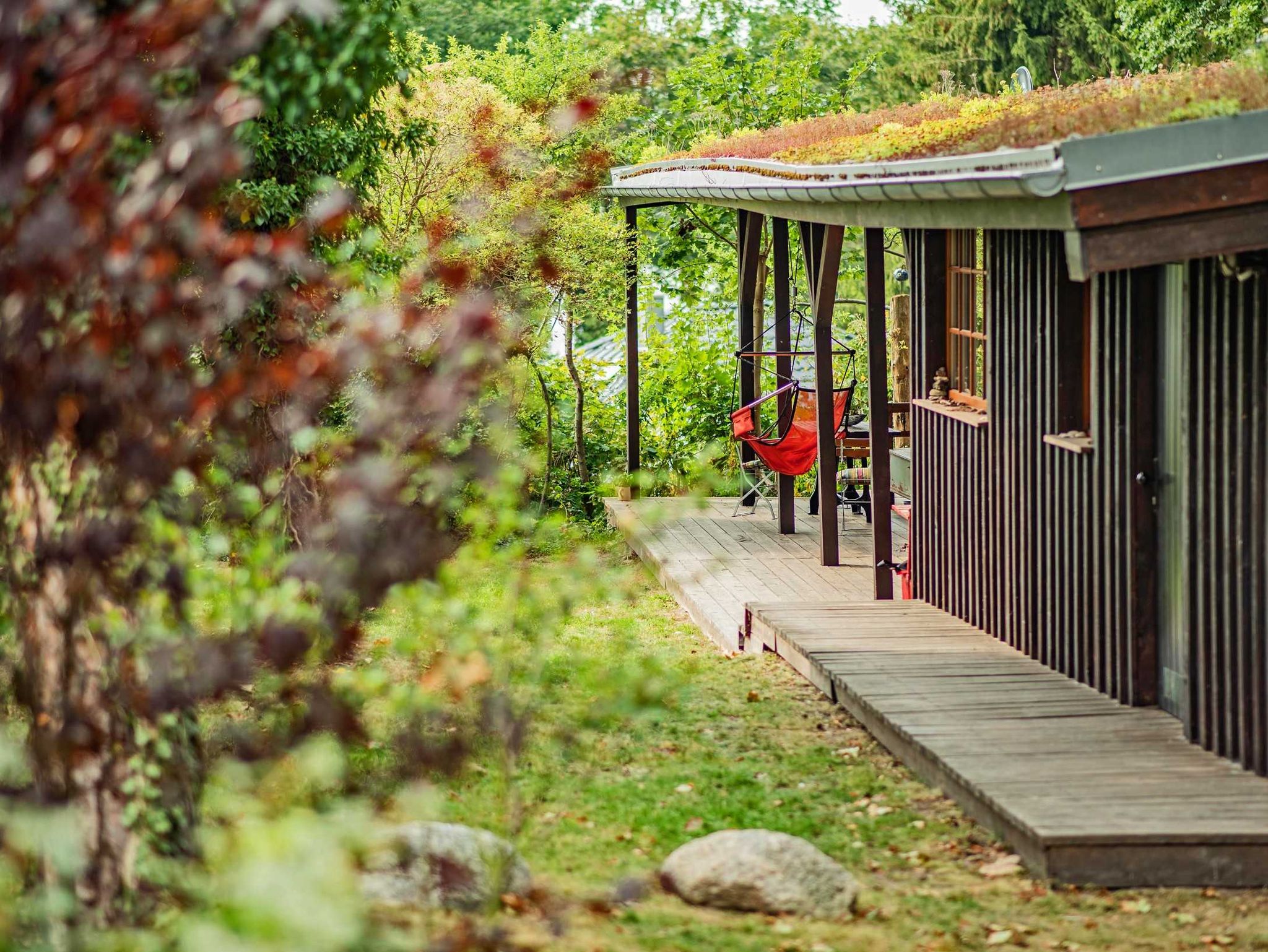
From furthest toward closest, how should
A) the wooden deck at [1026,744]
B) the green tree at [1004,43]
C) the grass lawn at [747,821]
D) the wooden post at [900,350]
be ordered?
1. the green tree at [1004,43]
2. the wooden post at [900,350]
3. the wooden deck at [1026,744]
4. the grass lawn at [747,821]

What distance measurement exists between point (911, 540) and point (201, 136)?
677cm

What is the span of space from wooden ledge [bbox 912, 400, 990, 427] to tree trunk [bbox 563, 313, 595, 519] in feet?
18.5

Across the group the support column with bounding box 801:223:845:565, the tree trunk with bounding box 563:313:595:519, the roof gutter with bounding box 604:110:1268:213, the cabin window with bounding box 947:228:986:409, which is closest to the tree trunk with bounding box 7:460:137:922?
the roof gutter with bounding box 604:110:1268:213

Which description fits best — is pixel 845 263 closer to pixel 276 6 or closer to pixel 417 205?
pixel 417 205

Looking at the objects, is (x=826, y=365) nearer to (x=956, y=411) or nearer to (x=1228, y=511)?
(x=956, y=411)

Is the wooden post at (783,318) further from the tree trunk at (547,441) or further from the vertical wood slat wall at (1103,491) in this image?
the tree trunk at (547,441)

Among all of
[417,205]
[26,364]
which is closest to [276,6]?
[26,364]

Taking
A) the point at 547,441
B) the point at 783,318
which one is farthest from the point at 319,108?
the point at 547,441

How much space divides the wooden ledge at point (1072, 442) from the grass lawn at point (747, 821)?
141 centimetres

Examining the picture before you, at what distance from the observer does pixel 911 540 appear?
849cm

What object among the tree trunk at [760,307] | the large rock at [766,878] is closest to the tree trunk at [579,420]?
the tree trunk at [760,307]

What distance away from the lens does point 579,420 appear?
13.9 meters

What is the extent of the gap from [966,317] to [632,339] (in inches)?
221

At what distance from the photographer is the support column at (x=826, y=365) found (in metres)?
8.57
